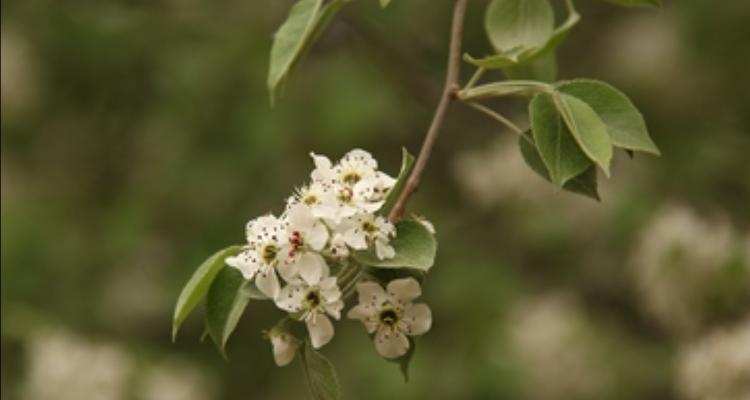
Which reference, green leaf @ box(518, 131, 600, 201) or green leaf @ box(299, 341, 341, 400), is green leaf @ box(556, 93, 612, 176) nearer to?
green leaf @ box(518, 131, 600, 201)

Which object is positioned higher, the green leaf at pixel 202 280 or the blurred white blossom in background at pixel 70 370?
the green leaf at pixel 202 280

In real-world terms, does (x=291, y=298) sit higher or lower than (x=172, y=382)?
higher

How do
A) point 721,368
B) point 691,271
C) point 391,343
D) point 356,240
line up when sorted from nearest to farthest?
point 356,240 < point 391,343 < point 721,368 < point 691,271

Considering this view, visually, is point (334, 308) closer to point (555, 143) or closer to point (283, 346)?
point (283, 346)

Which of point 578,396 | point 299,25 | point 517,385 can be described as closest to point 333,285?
point 299,25

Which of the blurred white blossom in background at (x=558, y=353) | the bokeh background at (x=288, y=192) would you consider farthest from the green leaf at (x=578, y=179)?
the blurred white blossom in background at (x=558, y=353)

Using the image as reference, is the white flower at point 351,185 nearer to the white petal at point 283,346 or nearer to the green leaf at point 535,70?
the white petal at point 283,346

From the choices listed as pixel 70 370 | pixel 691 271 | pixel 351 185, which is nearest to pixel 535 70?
pixel 351 185

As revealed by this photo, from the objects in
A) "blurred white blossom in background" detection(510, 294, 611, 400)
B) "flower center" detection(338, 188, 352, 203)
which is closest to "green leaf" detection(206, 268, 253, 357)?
"flower center" detection(338, 188, 352, 203)
